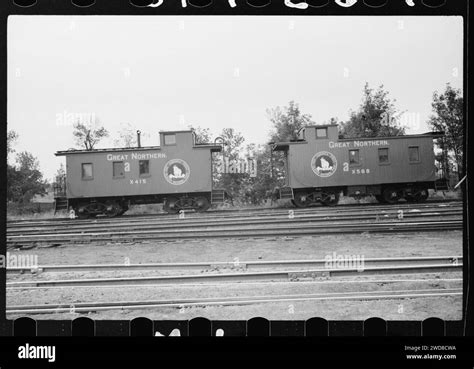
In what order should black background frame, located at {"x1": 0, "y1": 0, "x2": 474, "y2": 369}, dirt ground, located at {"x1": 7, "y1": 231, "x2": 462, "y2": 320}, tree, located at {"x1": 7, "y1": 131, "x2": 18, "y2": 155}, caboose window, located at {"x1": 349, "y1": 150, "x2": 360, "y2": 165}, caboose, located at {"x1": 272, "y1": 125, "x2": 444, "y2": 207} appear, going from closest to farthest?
black background frame, located at {"x1": 0, "y1": 0, "x2": 474, "y2": 369} → tree, located at {"x1": 7, "y1": 131, "x2": 18, "y2": 155} → dirt ground, located at {"x1": 7, "y1": 231, "x2": 462, "y2": 320} → caboose, located at {"x1": 272, "y1": 125, "x2": 444, "y2": 207} → caboose window, located at {"x1": 349, "y1": 150, "x2": 360, "y2": 165}

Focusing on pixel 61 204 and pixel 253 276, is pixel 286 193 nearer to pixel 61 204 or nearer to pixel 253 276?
pixel 253 276

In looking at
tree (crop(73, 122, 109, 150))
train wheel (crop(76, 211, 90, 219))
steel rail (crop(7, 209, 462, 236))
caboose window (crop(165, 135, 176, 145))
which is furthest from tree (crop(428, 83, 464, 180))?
train wheel (crop(76, 211, 90, 219))

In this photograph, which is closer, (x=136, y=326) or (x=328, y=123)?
(x=136, y=326)

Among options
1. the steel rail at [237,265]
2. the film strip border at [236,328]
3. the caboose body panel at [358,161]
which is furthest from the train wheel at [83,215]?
the caboose body panel at [358,161]

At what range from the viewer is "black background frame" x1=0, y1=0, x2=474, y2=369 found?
237cm

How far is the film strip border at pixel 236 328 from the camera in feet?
7.97

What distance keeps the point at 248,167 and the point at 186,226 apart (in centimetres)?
70

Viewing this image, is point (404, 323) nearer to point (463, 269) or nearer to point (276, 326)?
point (463, 269)

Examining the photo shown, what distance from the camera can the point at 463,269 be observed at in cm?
259

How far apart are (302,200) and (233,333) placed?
3.94 ft

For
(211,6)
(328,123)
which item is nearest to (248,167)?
(328,123)

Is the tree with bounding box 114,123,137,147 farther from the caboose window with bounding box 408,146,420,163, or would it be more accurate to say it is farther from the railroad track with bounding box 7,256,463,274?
the caboose window with bounding box 408,146,420,163

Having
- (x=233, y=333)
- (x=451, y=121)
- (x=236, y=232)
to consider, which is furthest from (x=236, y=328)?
(x=451, y=121)

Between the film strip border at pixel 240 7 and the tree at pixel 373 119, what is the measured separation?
0.52 metres
